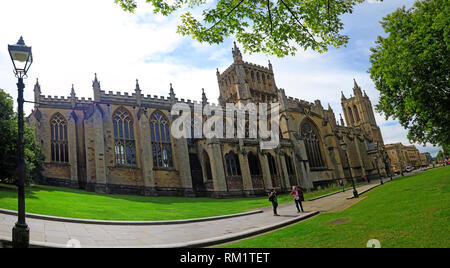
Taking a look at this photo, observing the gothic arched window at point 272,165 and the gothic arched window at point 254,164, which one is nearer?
the gothic arched window at point 254,164

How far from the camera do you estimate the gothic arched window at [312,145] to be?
42.0m

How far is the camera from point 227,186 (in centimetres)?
2912

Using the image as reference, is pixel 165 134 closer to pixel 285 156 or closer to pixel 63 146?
pixel 63 146

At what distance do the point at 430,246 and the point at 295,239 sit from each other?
3170mm

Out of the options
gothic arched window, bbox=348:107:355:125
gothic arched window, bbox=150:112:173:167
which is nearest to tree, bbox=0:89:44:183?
gothic arched window, bbox=150:112:173:167

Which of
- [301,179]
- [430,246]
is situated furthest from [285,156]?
[430,246]

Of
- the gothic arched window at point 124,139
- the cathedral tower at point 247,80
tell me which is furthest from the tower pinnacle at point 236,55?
the gothic arched window at point 124,139

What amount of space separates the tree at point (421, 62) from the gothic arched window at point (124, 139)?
2520cm

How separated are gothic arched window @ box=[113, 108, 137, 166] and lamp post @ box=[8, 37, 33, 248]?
74.8 ft

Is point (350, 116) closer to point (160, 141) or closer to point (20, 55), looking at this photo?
point (160, 141)

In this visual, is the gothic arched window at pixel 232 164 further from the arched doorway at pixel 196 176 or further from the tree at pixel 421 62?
the tree at pixel 421 62

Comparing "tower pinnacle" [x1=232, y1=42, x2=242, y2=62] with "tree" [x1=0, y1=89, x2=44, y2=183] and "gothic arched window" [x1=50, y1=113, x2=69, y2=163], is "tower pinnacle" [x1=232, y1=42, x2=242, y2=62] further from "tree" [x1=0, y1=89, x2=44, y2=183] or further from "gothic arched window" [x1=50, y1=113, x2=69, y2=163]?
"tree" [x1=0, y1=89, x2=44, y2=183]

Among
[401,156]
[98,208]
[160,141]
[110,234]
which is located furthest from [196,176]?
[401,156]

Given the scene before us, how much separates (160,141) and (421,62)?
85.3ft
